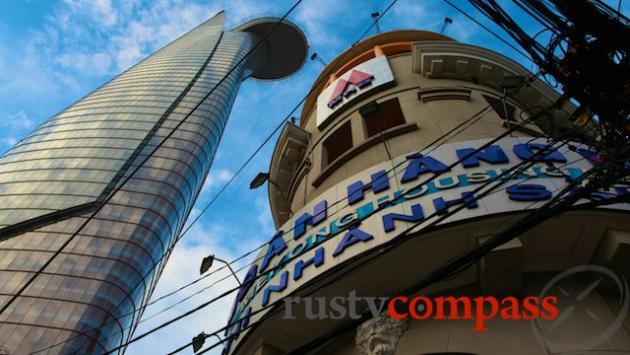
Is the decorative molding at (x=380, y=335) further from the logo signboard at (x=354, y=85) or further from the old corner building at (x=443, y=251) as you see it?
the logo signboard at (x=354, y=85)

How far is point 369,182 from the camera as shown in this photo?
7.40 metres

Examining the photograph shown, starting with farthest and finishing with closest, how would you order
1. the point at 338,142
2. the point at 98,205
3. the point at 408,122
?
the point at 98,205 → the point at 338,142 → the point at 408,122

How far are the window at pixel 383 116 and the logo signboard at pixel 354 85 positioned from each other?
0.65 meters

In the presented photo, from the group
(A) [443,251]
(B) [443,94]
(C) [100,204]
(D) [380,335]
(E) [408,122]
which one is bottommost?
(D) [380,335]

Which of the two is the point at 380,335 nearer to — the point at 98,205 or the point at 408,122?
the point at 408,122

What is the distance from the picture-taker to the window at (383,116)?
36.1 ft

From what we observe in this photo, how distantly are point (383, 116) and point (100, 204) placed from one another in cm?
3642

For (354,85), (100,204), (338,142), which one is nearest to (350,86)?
(354,85)

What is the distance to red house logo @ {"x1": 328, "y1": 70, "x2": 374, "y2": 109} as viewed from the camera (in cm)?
1210

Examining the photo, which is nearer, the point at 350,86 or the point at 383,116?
the point at 383,116

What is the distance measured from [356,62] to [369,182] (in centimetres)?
854

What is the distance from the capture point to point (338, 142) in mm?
11945

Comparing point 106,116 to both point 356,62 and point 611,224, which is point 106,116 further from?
point 611,224

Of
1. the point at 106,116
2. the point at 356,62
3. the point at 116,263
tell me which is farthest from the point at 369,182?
the point at 106,116
